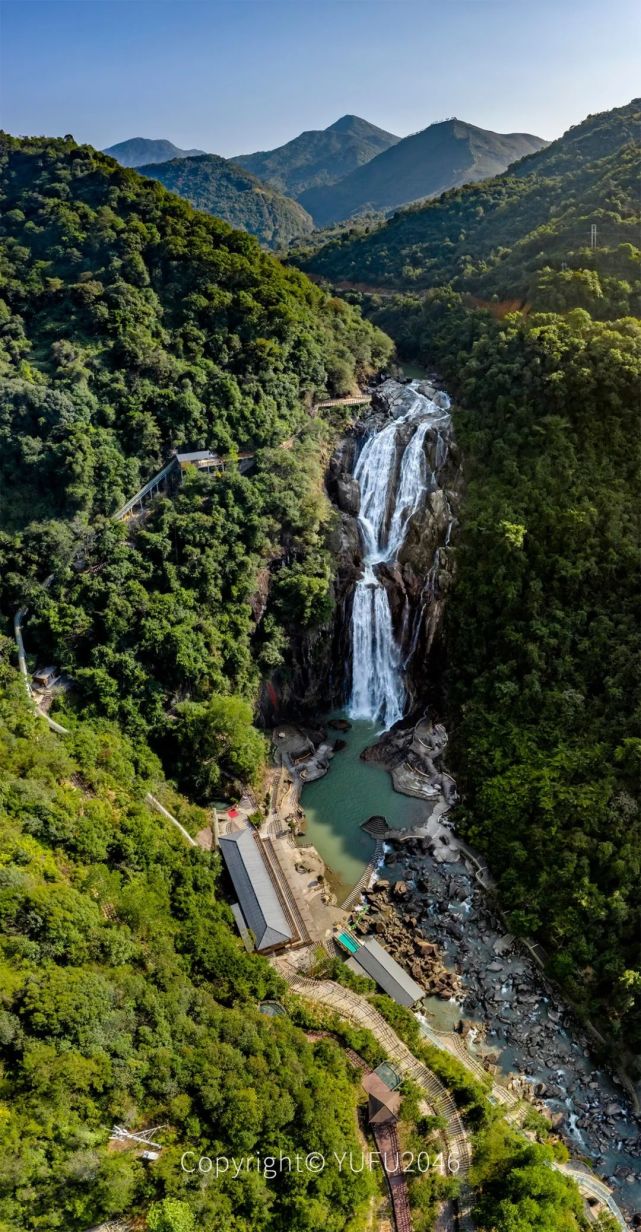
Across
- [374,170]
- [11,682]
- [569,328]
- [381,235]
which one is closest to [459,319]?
[569,328]

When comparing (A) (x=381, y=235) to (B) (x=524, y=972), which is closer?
(B) (x=524, y=972)

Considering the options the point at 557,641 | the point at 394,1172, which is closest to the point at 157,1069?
the point at 394,1172

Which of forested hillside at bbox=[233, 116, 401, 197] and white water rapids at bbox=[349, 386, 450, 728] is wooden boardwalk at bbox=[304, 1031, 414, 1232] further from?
forested hillside at bbox=[233, 116, 401, 197]

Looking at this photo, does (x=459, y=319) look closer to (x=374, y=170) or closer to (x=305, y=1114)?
(x=305, y=1114)

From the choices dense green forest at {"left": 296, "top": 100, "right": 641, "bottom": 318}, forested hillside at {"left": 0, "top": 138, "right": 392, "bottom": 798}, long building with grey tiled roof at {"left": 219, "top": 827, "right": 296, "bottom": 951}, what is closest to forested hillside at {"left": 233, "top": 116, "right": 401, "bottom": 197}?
dense green forest at {"left": 296, "top": 100, "right": 641, "bottom": 318}

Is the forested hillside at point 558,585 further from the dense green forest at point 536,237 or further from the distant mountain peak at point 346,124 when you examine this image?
the distant mountain peak at point 346,124

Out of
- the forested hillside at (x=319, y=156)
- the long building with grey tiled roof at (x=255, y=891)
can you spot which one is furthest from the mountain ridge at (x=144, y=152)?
the long building with grey tiled roof at (x=255, y=891)
